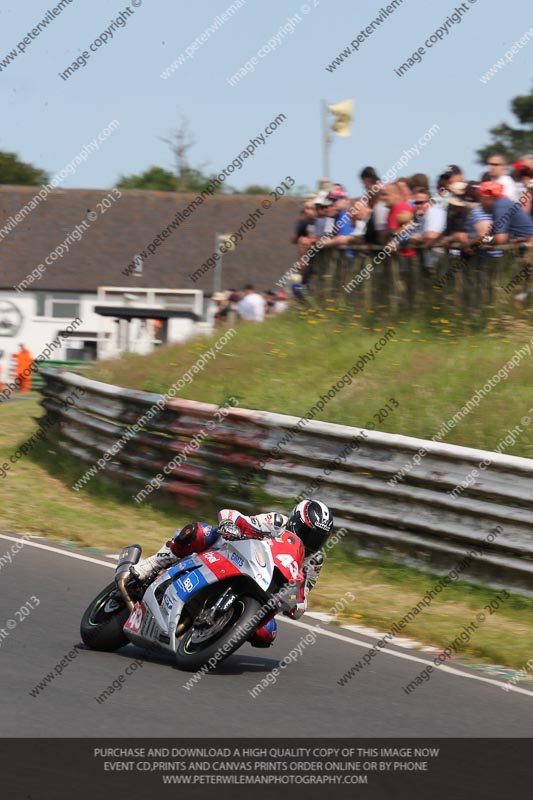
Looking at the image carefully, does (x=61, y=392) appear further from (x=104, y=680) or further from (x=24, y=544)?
(x=104, y=680)

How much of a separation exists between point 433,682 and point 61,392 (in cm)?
921

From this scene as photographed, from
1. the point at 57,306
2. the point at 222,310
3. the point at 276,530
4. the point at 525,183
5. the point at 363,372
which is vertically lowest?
the point at 57,306

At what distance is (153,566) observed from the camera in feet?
25.3

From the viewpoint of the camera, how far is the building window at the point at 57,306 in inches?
1772

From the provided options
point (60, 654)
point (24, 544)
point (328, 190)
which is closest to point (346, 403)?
point (24, 544)

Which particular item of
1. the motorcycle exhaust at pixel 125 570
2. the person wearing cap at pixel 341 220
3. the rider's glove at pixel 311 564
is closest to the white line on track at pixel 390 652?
the rider's glove at pixel 311 564

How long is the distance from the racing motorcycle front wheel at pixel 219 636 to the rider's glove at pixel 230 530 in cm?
39

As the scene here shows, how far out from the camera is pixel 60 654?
7566mm

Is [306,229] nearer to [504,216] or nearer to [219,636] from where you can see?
[504,216]

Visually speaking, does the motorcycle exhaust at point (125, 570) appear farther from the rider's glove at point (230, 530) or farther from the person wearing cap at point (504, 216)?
the person wearing cap at point (504, 216)

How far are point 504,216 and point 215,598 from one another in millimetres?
7896

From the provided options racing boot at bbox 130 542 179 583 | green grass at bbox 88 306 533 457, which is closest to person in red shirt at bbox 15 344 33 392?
green grass at bbox 88 306 533 457

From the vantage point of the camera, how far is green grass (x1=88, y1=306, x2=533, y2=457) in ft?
39.9
